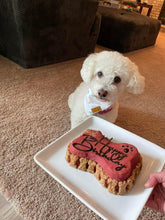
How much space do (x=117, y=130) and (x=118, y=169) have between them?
0.18 meters

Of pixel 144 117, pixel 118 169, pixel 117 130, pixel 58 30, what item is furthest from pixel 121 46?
→ pixel 118 169

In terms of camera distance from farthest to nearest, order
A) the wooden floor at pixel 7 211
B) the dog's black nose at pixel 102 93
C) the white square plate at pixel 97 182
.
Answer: the dog's black nose at pixel 102 93
the wooden floor at pixel 7 211
the white square plate at pixel 97 182

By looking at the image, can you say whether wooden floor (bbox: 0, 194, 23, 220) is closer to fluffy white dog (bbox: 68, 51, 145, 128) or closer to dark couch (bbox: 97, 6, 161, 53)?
fluffy white dog (bbox: 68, 51, 145, 128)

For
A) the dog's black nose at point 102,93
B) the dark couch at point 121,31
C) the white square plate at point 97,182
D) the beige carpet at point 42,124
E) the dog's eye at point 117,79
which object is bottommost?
the beige carpet at point 42,124

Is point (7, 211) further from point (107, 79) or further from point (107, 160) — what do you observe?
point (107, 79)

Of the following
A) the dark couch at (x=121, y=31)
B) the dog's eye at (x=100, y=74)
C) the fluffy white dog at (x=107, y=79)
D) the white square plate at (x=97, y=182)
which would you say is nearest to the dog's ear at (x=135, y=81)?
the fluffy white dog at (x=107, y=79)

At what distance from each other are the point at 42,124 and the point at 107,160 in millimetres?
664

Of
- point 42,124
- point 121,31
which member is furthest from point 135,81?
point 121,31

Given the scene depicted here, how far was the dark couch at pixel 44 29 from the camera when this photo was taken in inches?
56.0

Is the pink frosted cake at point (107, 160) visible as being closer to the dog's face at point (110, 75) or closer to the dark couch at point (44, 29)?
the dog's face at point (110, 75)

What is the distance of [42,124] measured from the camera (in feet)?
3.66

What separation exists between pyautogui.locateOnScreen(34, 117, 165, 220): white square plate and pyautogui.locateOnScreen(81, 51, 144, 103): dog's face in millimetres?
266

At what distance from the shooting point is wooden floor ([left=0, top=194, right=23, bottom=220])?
26.7 inches

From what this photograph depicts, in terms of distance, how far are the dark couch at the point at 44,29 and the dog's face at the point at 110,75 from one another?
2.75 feet
